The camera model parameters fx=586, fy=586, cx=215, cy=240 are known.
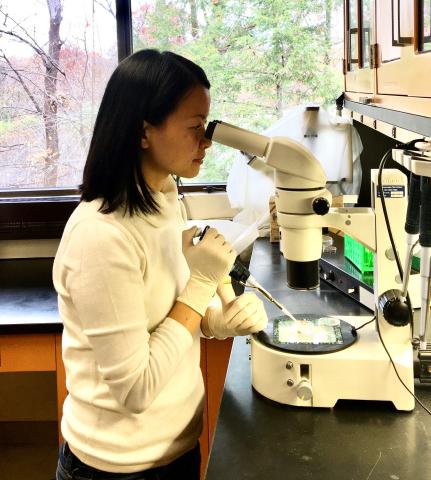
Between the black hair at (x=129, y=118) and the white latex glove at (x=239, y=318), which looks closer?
the black hair at (x=129, y=118)

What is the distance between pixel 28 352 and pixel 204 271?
1140 millimetres

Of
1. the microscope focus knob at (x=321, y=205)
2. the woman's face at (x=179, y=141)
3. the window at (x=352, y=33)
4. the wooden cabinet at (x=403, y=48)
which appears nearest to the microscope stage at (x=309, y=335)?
the microscope focus knob at (x=321, y=205)

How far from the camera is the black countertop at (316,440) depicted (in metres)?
0.96

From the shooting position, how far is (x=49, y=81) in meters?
2.68

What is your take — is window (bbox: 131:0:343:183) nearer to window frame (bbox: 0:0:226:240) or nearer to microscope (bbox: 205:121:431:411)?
window frame (bbox: 0:0:226:240)

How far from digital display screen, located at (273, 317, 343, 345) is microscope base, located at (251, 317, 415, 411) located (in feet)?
0.18

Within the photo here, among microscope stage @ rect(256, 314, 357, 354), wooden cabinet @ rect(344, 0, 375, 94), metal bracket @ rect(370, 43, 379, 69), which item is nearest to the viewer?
microscope stage @ rect(256, 314, 357, 354)

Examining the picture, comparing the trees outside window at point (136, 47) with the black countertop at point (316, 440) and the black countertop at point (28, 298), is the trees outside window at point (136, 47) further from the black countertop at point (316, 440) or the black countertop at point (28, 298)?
the black countertop at point (316, 440)

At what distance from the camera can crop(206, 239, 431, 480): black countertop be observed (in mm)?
956

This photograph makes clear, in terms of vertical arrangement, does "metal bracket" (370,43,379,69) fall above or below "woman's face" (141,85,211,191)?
above

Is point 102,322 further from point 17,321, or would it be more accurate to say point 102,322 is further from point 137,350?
point 17,321

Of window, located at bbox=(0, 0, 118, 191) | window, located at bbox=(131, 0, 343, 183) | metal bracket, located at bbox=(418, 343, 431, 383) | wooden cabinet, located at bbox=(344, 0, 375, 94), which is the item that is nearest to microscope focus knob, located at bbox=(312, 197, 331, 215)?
metal bracket, located at bbox=(418, 343, 431, 383)

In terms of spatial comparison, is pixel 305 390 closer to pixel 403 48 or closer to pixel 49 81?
pixel 403 48

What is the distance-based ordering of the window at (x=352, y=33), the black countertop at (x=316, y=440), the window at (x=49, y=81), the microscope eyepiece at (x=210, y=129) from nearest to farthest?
the black countertop at (x=316, y=440), the microscope eyepiece at (x=210, y=129), the window at (x=352, y=33), the window at (x=49, y=81)
